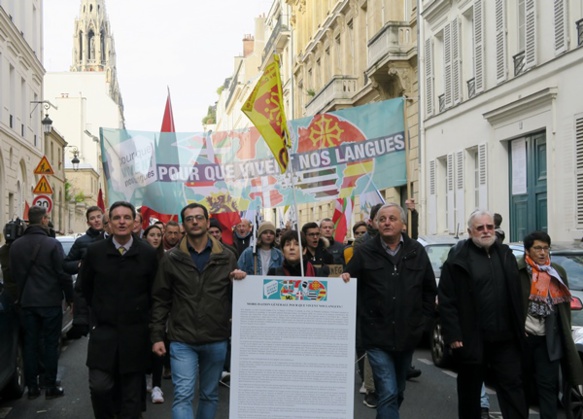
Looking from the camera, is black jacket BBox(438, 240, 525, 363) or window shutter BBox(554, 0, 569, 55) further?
window shutter BBox(554, 0, 569, 55)

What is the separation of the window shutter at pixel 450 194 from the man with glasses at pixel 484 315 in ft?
52.5

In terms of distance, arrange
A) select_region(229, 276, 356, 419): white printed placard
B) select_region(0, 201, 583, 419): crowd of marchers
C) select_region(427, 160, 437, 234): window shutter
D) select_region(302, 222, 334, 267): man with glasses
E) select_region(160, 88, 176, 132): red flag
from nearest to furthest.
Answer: select_region(229, 276, 356, 419): white printed placard, select_region(0, 201, 583, 419): crowd of marchers, select_region(302, 222, 334, 267): man with glasses, select_region(160, 88, 176, 132): red flag, select_region(427, 160, 437, 234): window shutter

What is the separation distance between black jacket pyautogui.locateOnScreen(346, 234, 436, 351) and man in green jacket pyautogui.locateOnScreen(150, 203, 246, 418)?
3.25 feet

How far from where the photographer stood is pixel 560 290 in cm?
709

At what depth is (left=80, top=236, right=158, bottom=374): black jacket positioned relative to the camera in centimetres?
641

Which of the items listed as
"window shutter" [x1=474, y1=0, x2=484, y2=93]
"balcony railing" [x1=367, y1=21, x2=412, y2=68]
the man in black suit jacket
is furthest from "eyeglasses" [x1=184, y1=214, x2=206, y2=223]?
"balcony railing" [x1=367, y1=21, x2=412, y2=68]

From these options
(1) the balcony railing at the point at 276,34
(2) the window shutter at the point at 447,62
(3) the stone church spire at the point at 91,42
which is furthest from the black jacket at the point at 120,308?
(3) the stone church spire at the point at 91,42

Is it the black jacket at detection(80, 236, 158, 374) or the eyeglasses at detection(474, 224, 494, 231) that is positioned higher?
the eyeglasses at detection(474, 224, 494, 231)

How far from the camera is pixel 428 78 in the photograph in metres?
24.6

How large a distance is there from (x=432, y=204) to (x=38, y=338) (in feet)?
Result: 54.3

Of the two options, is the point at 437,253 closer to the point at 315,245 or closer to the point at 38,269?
the point at 315,245

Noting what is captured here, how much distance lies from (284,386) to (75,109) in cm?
8963

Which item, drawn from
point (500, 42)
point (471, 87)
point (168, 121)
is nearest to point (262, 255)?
point (168, 121)

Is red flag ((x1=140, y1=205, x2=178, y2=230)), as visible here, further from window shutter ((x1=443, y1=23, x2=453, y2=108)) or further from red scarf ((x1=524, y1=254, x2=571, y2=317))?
window shutter ((x1=443, y1=23, x2=453, y2=108))
